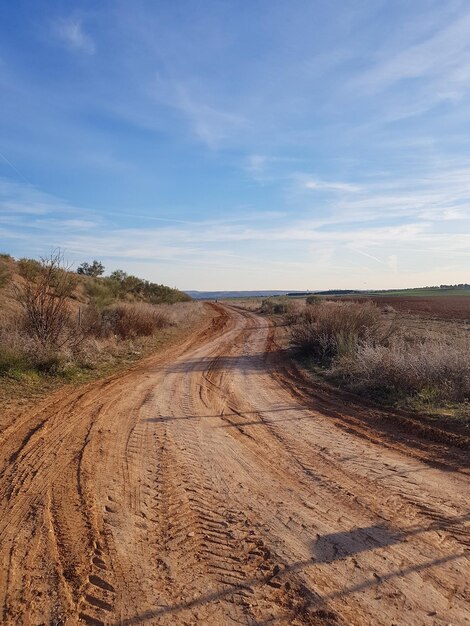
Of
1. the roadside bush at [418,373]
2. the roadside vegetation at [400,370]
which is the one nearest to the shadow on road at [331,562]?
the roadside vegetation at [400,370]

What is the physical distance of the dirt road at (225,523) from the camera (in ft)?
11.1

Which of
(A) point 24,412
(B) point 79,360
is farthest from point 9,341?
(A) point 24,412

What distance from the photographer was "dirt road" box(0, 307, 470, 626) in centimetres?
339

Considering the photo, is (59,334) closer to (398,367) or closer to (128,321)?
(128,321)

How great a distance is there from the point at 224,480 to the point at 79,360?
8928 millimetres

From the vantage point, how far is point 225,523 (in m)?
4.60

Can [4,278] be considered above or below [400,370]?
above

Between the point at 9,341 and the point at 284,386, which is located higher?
the point at 9,341

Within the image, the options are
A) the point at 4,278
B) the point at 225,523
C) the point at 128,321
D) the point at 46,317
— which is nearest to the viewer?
the point at 225,523

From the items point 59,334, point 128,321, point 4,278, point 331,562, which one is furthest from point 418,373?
point 4,278

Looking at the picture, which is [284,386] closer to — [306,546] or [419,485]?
[419,485]

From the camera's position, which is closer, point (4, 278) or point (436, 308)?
point (4, 278)

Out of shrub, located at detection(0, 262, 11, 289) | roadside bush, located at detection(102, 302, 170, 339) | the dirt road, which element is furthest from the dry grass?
shrub, located at detection(0, 262, 11, 289)

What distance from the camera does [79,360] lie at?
13570mm
